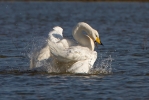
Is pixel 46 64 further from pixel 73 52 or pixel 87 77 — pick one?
pixel 87 77

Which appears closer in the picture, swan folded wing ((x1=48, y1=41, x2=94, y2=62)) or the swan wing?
swan folded wing ((x1=48, y1=41, x2=94, y2=62))

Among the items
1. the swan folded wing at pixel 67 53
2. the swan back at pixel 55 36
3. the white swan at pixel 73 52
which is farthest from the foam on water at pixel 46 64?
the swan folded wing at pixel 67 53

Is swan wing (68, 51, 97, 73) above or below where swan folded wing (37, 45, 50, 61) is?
below

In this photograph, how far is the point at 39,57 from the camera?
38.9ft

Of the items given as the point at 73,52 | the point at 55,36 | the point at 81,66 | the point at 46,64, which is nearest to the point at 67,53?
the point at 73,52

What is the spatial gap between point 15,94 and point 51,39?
2742 mm

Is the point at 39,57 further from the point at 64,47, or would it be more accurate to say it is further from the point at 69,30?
the point at 69,30

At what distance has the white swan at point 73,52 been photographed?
1142 cm

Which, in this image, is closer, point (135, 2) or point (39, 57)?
point (39, 57)

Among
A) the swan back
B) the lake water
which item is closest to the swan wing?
the lake water

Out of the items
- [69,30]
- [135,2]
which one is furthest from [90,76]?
[135,2]

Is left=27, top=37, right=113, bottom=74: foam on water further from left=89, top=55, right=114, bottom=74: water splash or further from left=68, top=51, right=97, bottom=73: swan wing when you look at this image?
left=68, top=51, right=97, bottom=73: swan wing

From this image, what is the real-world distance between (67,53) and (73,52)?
142mm

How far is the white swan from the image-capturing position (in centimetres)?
1142
